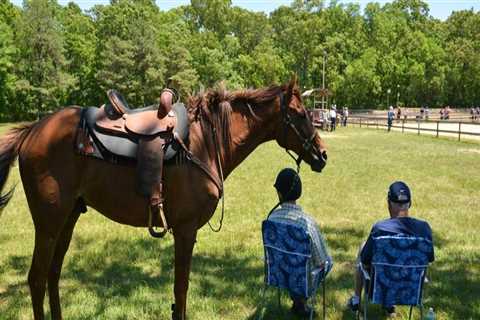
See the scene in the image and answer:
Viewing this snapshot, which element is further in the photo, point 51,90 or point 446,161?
point 51,90

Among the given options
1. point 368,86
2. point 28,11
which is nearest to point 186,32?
point 28,11

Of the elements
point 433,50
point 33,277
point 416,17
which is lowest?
point 33,277

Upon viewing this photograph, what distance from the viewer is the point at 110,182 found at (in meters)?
3.59

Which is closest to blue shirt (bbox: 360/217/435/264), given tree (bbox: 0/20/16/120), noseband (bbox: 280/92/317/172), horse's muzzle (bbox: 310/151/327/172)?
horse's muzzle (bbox: 310/151/327/172)

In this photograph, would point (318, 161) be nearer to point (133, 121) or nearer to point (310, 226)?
point (310, 226)

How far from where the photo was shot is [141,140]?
138 inches

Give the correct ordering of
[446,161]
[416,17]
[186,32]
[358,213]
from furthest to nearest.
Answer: [416,17] < [186,32] < [446,161] < [358,213]

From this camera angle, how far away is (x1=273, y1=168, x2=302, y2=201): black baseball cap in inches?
154

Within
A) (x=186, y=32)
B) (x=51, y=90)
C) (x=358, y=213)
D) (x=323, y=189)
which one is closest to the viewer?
(x=358, y=213)

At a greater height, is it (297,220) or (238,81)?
(238,81)

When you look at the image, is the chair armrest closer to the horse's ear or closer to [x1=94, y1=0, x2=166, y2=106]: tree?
the horse's ear

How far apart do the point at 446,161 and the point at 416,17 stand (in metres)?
78.3

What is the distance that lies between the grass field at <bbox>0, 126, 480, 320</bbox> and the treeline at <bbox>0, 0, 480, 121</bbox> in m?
33.4

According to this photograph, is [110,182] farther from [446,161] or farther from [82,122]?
[446,161]
